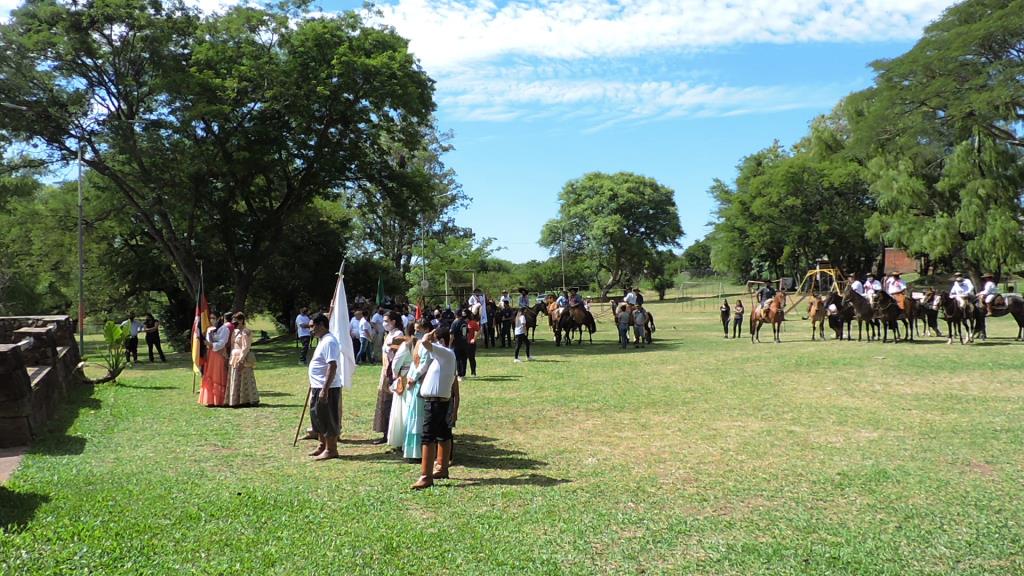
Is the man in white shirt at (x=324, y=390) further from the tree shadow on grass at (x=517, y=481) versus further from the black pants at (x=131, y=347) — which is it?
the black pants at (x=131, y=347)

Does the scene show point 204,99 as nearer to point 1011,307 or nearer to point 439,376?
point 439,376

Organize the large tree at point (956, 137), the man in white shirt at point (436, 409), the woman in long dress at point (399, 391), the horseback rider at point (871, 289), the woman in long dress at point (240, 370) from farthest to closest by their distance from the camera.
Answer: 1. the large tree at point (956, 137)
2. the horseback rider at point (871, 289)
3. the woman in long dress at point (240, 370)
4. the woman in long dress at point (399, 391)
5. the man in white shirt at point (436, 409)

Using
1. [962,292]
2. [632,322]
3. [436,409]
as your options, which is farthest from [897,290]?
[436,409]

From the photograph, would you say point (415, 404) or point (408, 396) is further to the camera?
point (408, 396)

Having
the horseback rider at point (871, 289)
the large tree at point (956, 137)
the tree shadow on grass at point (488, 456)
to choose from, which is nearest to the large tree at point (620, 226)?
the large tree at point (956, 137)

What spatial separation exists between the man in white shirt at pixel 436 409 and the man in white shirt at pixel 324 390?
157 centimetres

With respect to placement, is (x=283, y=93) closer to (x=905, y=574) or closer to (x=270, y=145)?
(x=270, y=145)

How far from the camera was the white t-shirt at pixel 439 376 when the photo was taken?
7676 mm

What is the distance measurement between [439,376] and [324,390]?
196 cm

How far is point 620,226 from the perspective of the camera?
65.3m

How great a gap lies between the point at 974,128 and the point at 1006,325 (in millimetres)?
10674

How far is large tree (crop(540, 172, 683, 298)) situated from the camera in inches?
2608

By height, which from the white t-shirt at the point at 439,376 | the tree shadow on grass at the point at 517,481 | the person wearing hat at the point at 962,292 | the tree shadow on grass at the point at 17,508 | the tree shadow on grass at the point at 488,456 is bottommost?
the tree shadow on grass at the point at 517,481

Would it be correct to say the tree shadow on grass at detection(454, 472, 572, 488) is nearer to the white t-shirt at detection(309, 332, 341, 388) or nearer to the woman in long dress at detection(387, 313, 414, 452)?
the woman in long dress at detection(387, 313, 414, 452)
